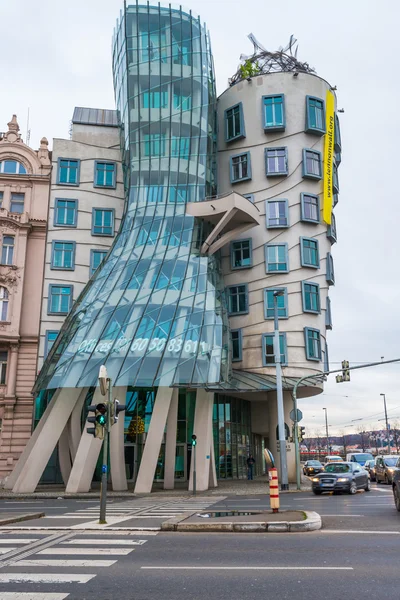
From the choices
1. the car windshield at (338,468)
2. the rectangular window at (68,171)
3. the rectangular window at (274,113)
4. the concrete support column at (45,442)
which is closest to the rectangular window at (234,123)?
the rectangular window at (274,113)

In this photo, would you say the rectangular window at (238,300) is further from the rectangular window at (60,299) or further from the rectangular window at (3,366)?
the rectangular window at (3,366)

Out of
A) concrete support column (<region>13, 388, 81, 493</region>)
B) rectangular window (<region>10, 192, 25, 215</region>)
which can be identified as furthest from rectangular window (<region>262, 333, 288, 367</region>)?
rectangular window (<region>10, 192, 25, 215</region>)

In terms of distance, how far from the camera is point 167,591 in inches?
262

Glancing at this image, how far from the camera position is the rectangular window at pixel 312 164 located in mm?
38812

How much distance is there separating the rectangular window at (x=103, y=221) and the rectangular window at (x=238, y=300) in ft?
31.9

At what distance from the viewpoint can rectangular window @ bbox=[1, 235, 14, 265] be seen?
3781 cm

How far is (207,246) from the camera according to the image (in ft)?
118

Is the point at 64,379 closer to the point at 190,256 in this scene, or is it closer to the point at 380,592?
the point at 190,256

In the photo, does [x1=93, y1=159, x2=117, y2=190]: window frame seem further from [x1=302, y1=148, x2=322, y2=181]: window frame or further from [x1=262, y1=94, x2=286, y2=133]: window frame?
[x1=302, y1=148, x2=322, y2=181]: window frame

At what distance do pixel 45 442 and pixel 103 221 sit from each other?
58.0 feet

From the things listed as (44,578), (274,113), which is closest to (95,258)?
(274,113)

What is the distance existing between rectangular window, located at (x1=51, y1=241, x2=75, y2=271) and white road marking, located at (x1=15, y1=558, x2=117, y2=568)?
3162 cm

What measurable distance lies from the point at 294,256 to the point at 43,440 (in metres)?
19.7

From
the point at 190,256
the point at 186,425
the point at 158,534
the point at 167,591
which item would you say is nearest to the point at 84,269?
the point at 190,256
